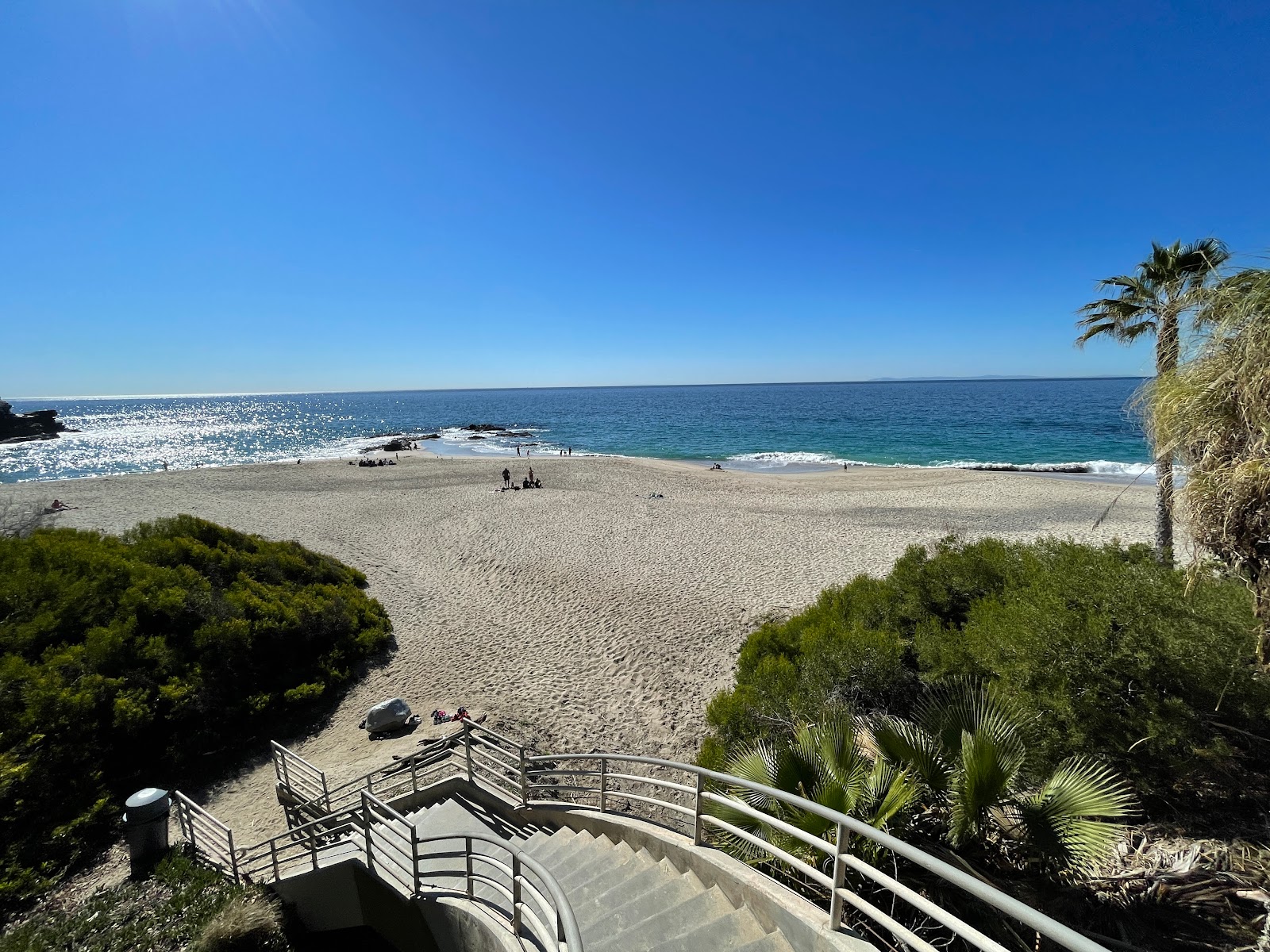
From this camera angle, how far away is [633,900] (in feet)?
14.2

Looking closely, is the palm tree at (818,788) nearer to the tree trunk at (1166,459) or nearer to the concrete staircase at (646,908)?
the concrete staircase at (646,908)

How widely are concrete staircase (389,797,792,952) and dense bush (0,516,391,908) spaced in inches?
208

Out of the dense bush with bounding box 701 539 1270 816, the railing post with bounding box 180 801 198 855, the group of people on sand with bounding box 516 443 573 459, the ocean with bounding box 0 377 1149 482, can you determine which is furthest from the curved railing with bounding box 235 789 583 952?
the group of people on sand with bounding box 516 443 573 459

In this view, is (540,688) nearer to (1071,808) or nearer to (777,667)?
(777,667)

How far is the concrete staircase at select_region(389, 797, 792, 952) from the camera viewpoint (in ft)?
12.1

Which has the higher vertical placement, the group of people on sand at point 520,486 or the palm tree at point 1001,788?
the palm tree at point 1001,788

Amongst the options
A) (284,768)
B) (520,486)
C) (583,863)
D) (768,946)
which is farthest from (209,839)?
(520,486)

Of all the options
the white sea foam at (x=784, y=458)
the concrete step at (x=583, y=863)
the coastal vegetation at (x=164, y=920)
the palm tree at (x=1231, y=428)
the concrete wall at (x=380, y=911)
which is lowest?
the concrete wall at (x=380, y=911)

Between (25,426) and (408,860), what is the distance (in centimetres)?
11974

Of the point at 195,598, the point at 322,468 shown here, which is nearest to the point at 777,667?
the point at 195,598

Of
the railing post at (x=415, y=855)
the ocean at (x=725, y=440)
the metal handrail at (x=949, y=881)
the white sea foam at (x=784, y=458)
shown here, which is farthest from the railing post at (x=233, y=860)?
the white sea foam at (x=784, y=458)

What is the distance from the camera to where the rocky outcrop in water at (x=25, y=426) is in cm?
8009

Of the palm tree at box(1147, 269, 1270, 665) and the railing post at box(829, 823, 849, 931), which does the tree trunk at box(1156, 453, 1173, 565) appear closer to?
the palm tree at box(1147, 269, 1270, 665)

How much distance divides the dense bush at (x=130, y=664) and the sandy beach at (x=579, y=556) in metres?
1.15
